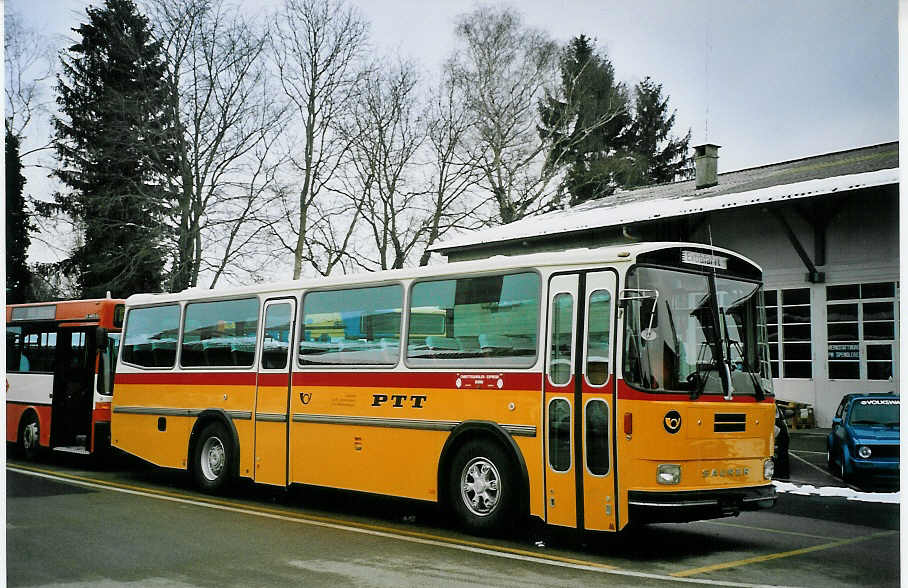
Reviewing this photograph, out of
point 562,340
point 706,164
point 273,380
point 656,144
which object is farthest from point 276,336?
point 656,144

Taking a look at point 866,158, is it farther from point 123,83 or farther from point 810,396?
point 123,83

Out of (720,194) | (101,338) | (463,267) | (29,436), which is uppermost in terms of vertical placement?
(720,194)

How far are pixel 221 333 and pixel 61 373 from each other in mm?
3967

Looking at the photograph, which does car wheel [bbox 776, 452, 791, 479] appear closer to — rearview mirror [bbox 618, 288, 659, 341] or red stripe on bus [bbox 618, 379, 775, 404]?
red stripe on bus [bbox 618, 379, 775, 404]

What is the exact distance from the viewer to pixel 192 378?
464 inches

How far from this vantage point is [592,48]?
45.6ft

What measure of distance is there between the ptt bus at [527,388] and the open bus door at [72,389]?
3.74m

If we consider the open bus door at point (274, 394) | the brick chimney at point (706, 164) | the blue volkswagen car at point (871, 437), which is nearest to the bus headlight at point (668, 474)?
the open bus door at point (274, 394)

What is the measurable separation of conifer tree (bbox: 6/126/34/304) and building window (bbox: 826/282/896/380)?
34.6 feet

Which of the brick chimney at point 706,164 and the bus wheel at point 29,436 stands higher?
the brick chimney at point 706,164

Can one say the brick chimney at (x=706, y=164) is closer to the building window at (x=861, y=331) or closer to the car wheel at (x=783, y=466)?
the building window at (x=861, y=331)

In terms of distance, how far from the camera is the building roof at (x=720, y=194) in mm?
10602

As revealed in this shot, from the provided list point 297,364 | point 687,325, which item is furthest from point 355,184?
point 687,325

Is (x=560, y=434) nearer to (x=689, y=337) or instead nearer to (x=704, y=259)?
(x=689, y=337)
